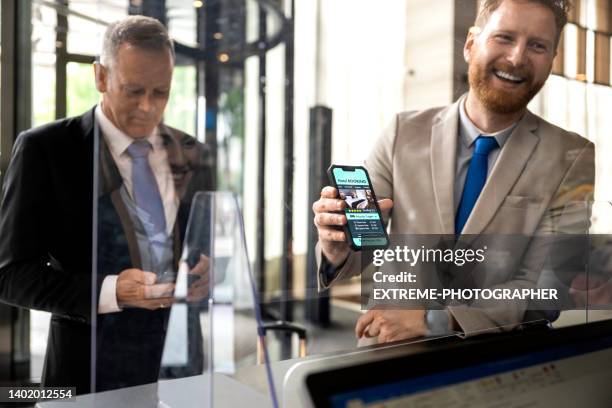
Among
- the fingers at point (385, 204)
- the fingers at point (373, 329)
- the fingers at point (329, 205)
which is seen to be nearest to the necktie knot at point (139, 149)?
the fingers at point (329, 205)

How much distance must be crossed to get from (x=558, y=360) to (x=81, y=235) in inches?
64.6

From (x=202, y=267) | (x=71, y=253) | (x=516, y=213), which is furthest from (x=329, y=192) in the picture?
(x=71, y=253)

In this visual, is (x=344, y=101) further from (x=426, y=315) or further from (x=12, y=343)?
(x=12, y=343)

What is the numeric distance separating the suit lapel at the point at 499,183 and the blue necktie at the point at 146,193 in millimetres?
1029

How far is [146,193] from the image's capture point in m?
2.06

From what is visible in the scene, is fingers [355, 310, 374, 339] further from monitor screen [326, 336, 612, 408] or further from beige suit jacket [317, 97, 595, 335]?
monitor screen [326, 336, 612, 408]

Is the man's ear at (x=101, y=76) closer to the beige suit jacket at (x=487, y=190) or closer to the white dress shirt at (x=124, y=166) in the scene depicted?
the white dress shirt at (x=124, y=166)

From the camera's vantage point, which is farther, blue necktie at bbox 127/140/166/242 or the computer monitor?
blue necktie at bbox 127/140/166/242

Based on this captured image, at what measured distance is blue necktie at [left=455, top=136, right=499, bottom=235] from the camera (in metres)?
1.95

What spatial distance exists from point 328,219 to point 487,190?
558mm

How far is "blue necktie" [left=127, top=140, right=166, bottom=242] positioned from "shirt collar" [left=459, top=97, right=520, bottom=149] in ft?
3.42

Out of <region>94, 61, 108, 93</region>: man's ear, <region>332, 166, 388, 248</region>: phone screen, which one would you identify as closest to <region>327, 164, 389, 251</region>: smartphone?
<region>332, 166, 388, 248</region>: phone screen

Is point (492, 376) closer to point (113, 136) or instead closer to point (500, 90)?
point (500, 90)

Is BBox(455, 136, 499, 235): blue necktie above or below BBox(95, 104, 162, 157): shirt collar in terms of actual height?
below
